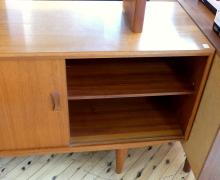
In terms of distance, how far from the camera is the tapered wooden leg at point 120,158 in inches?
48.9

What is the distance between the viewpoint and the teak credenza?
93 cm

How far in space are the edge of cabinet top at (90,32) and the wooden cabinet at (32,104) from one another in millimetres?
61

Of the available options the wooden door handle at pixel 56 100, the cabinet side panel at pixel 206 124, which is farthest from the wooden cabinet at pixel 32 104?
the cabinet side panel at pixel 206 124

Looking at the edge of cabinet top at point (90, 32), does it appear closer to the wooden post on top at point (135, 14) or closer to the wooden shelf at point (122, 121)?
the wooden post on top at point (135, 14)

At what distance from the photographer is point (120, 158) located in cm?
127

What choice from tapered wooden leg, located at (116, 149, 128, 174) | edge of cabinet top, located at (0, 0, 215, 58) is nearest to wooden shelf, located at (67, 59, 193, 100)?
edge of cabinet top, located at (0, 0, 215, 58)

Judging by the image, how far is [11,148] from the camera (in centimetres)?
114

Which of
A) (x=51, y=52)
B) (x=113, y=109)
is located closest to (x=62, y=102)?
(x=51, y=52)

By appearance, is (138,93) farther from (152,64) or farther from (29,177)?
(29,177)

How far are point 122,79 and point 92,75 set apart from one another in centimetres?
11

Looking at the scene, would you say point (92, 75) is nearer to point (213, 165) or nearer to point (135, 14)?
point (135, 14)

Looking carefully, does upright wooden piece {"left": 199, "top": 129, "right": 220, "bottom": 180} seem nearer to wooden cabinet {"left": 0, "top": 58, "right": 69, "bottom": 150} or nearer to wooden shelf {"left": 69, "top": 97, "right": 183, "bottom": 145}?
wooden shelf {"left": 69, "top": 97, "right": 183, "bottom": 145}

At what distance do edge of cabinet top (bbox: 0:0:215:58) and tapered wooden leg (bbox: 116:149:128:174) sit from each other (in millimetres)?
486

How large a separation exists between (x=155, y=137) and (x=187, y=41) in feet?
1.41
